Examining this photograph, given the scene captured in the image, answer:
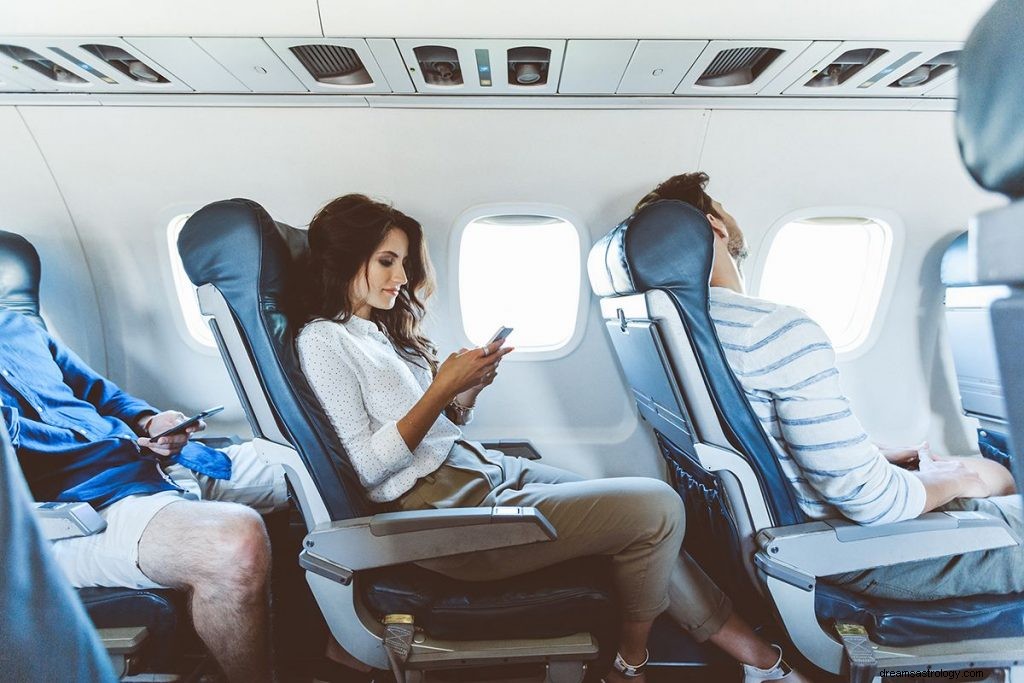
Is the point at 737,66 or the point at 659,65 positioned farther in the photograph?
the point at 737,66

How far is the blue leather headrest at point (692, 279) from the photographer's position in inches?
64.1

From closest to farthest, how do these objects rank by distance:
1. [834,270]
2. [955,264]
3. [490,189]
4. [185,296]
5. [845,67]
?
[845,67], [955,264], [490,189], [185,296], [834,270]

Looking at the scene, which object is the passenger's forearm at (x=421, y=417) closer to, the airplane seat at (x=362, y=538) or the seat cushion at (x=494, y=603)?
the airplane seat at (x=362, y=538)

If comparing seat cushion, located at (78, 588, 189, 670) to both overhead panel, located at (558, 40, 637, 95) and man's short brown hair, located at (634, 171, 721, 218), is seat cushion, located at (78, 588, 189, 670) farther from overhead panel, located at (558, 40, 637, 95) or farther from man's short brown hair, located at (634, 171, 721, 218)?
overhead panel, located at (558, 40, 637, 95)

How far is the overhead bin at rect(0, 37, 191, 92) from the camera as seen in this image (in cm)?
216

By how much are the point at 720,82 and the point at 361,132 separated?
4.88ft

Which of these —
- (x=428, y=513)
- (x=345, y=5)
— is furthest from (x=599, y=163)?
(x=428, y=513)

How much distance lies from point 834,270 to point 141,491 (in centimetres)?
323

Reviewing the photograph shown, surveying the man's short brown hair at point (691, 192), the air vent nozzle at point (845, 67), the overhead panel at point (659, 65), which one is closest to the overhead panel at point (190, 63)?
the overhead panel at point (659, 65)

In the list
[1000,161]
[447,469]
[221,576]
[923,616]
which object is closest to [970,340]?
[923,616]

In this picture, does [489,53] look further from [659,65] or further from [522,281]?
[522,281]

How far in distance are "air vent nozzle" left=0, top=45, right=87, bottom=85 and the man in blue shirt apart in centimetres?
92

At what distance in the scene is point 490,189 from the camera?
286 centimetres

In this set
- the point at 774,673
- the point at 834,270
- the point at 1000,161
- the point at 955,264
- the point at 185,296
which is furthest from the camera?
the point at 834,270
